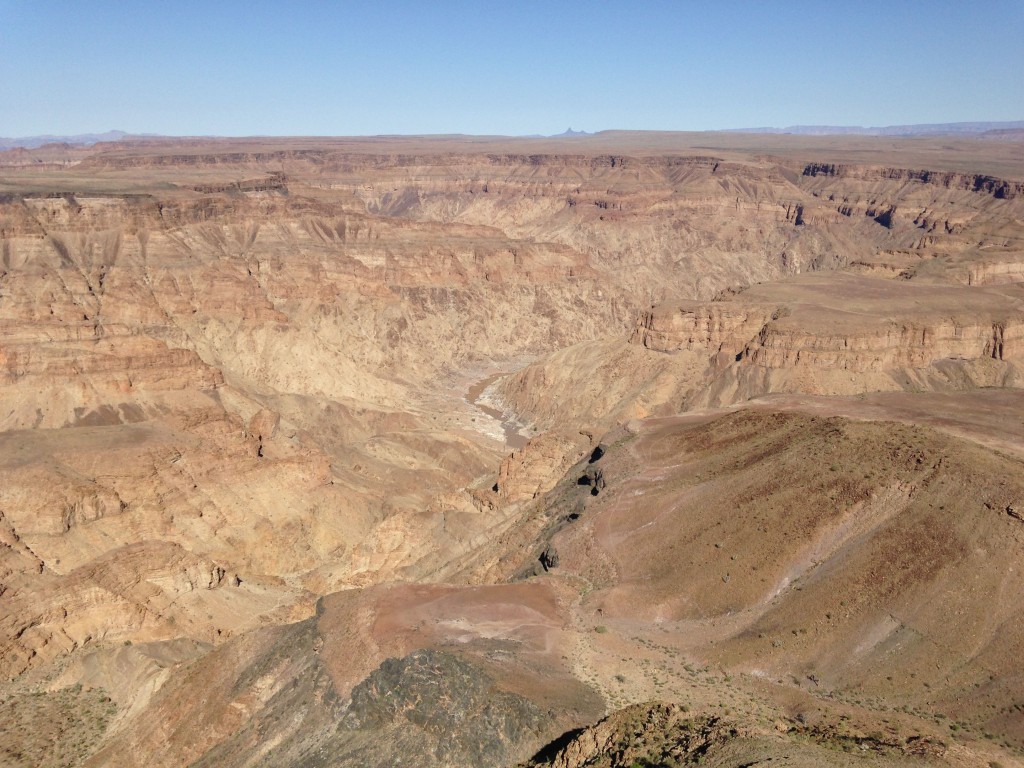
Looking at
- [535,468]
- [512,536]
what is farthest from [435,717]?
[535,468]

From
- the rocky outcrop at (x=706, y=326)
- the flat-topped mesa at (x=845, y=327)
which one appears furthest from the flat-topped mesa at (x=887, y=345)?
the rocky outcrop at (x=706, y=326)

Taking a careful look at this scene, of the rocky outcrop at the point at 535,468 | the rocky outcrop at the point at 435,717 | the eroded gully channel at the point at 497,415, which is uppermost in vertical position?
the rocky outcrop at the point at 435,717

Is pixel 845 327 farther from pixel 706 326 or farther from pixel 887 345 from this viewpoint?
pixel 706 326

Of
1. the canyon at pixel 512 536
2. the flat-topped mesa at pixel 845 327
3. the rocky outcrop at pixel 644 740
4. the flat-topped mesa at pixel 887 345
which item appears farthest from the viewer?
the flat-topped mesa at pixel 845 327

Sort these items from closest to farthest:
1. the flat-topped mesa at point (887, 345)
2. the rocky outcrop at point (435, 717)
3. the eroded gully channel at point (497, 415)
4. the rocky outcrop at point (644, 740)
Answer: the rocky outcrop at point (644, 740), the rocky outcrop at point (435, 717), the flat-topped mesa at point (887, 345), the eroded gully channel at point (497, 415)

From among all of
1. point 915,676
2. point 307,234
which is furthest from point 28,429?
point 307,234

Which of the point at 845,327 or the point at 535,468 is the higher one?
the point at 845,327

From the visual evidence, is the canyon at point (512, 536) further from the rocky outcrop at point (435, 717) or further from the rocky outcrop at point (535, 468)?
the rocky outcrop at point (535, 468)

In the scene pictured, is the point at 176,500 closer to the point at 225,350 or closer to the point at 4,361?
the point at 4,361

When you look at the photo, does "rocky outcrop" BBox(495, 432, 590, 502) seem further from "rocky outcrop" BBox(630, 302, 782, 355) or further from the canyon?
"rocky outcrop" BBox(630, 302, 782, 355)
